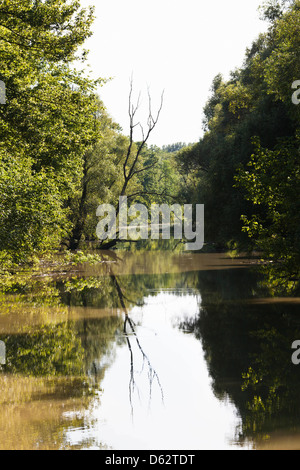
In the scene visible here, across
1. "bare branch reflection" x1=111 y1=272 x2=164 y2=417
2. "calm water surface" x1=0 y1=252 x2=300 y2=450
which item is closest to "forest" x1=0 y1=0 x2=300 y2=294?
"calm water surface" x1=0 y1=252 x2=300 y2=450

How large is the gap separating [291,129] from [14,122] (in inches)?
523

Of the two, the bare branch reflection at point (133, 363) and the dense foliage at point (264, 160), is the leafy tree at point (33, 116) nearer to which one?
the bare branch reflection at point (133, 363)

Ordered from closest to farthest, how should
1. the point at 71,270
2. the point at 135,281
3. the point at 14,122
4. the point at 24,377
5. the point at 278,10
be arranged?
1. the point at 24,377
2. the point at 14,122
3. the point at 135,281
4. the point at 71,270
5. the point at 278,10

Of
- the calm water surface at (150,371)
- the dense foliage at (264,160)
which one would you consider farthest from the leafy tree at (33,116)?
the dense foliage at (264,160)

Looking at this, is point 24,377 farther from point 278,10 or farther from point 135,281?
point 278,10

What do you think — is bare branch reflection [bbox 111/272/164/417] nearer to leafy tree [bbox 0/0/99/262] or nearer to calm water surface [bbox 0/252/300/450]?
calm water surface [bbox 0/252/300/450]

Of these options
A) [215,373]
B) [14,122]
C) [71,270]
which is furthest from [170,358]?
[71,270]

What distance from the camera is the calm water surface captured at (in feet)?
27.5

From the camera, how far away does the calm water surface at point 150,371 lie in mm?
8383

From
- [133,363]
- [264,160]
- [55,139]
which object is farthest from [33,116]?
[133,363]

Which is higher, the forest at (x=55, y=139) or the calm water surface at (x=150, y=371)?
the forest at (x=55, y=139)

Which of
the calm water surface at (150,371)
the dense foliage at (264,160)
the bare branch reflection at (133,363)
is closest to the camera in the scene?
the calm water surface at (150,371)

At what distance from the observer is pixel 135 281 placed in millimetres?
27344
